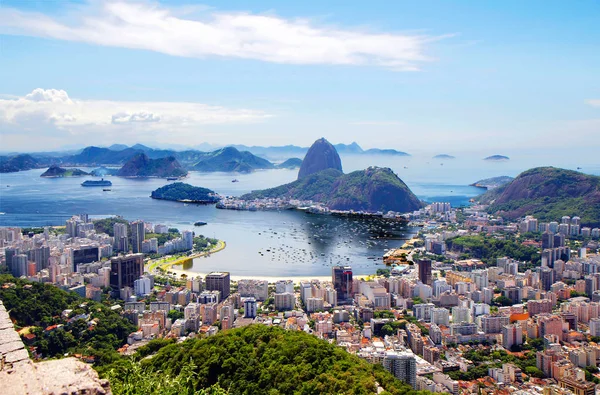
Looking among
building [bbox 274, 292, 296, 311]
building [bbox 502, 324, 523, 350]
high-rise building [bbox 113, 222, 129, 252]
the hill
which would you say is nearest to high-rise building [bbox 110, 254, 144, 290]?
building [bbox 274, 292, 296, 311]

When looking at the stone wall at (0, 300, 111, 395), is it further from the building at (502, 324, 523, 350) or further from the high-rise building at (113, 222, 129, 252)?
the high-rise building at (113, 222, 129, 252)

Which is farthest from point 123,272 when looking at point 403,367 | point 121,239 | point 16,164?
point 16,164

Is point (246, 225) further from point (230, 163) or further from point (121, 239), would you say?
point (230, 163)

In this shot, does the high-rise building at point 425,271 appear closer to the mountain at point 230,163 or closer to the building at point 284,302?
the building at point 284,302

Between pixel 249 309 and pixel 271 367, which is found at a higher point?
pixel 271 367

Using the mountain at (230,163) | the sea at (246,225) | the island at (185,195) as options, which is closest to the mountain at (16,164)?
the sea at (246,225)

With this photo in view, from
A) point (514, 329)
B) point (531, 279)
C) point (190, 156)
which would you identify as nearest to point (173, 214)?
point (531, 279)
